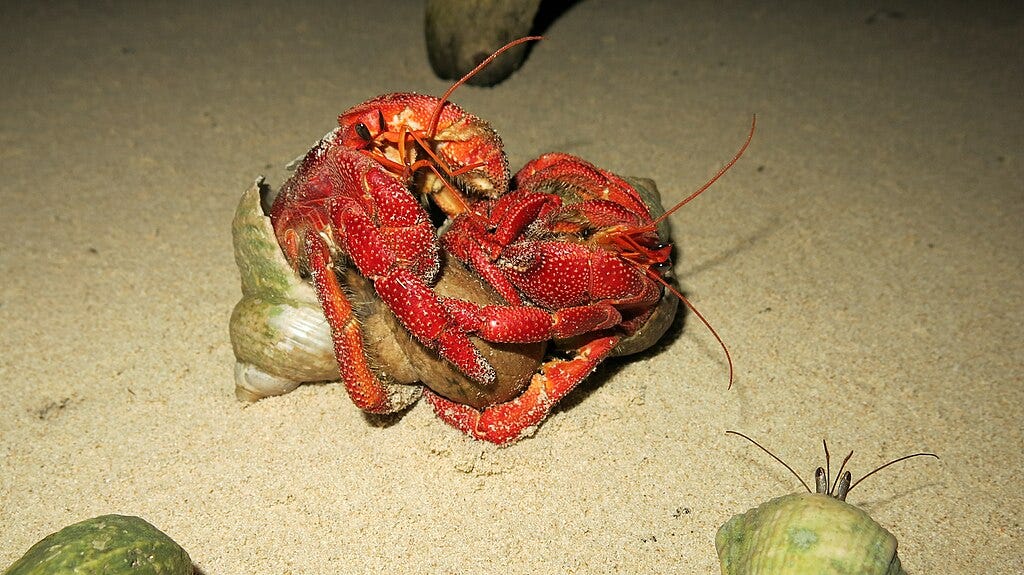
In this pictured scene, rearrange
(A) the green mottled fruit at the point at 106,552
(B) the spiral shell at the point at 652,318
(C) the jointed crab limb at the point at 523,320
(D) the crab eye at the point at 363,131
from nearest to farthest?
(A) the green mottled fruit at the point at 106,552 < (C) the jointed crab limb at the point at 523,320 < (D) the crab eye at the point at 363,131 < (B) the spiral shell at the point at 652,318

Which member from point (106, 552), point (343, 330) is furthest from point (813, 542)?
point (106, 552)

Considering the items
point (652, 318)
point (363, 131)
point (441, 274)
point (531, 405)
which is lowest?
point (531, 405)

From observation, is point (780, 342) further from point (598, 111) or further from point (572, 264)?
point (598, 111)

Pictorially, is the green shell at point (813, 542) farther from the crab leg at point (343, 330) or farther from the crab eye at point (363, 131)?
the crab eye at point (363, 131)

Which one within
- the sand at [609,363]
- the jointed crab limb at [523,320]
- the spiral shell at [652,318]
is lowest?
the sand at [609,363]

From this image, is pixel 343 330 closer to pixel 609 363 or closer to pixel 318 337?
pixel 318 337

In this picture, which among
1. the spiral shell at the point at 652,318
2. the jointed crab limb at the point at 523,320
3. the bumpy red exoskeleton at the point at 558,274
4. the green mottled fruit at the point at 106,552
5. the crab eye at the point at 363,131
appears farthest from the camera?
the spiral shell at the point at 652,318

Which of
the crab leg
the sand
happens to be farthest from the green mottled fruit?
the crab leg

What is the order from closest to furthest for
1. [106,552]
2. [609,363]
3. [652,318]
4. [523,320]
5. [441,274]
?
[106,552]
[523,320]
[441,274]
[652,318]
[609,363]

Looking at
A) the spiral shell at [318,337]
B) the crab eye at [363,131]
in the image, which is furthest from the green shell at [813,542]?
the crab eye at [363,131]
